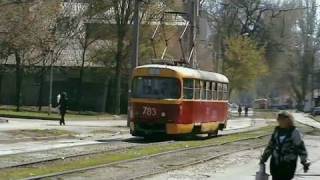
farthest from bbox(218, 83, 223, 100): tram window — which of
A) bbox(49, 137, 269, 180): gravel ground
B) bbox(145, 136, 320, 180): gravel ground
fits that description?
bbox(145, 136, 320, 180): gravel ground

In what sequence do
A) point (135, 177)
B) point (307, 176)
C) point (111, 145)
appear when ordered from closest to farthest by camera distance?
point (135, 177) < point (307, 176) < point (111, 145)

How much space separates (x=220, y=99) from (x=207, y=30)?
48855 mm

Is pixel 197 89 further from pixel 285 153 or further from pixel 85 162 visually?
pixel 285 153

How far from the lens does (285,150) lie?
34.2ft

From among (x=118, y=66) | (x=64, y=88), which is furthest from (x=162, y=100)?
(x=64, y=88)

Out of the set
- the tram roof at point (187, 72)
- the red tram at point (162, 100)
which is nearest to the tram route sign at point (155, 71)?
the red tram at point (162, 100)

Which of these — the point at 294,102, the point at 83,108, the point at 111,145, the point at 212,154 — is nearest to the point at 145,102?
the point at 111,145

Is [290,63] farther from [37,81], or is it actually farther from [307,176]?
[307,176]

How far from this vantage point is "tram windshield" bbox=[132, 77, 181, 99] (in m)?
28.6

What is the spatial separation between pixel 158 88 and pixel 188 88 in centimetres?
146

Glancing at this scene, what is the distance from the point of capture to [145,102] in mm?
28422

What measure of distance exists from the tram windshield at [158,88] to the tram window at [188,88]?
0.44m

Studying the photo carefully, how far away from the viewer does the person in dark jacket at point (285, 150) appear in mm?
10414

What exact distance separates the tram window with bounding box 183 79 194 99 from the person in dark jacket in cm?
1849
